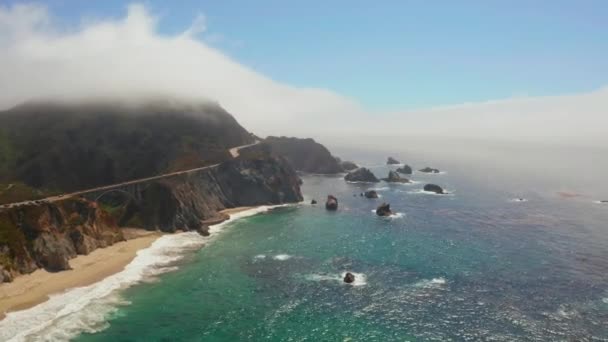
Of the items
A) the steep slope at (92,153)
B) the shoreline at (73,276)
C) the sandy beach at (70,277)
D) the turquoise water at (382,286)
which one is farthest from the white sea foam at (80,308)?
the steep slope at (92,153)

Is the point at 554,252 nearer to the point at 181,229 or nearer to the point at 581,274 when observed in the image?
the point at 581,274

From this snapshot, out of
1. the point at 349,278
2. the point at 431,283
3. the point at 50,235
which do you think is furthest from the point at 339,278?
the point at 50,235

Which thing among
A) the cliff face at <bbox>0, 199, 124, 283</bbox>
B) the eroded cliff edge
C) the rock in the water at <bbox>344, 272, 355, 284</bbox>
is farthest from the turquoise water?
the cliff face at <bbox>0, 199, 124, 283</bbox>

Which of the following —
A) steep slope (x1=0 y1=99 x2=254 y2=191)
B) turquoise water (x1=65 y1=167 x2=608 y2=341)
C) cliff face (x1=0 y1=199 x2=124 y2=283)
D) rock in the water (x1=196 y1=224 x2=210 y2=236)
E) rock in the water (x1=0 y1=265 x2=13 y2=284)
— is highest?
steep slope (x1=0 y1=99 x2=254 y2=191)

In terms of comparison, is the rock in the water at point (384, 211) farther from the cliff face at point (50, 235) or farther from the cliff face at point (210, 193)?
the cliff face at point (50, 235)

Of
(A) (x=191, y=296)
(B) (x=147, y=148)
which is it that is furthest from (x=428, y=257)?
(B) (x=147, y=148)

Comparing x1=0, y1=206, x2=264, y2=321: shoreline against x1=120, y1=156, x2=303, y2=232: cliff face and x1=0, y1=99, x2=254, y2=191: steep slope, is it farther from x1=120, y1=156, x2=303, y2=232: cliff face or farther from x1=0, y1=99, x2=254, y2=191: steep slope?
x1=0, y1=99, x2=254, y2=191: steep slope
